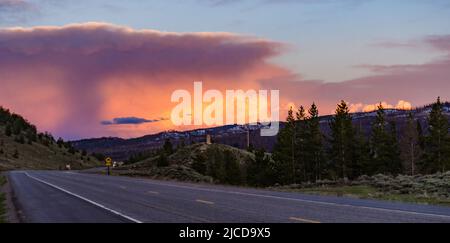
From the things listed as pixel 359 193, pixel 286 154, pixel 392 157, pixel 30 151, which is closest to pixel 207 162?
pixel 286 154

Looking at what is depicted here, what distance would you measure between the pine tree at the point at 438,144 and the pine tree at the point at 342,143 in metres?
11.6

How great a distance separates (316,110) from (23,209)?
236 feet

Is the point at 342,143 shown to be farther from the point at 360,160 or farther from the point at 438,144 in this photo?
the point at 438,144

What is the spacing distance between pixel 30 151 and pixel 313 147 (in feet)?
292

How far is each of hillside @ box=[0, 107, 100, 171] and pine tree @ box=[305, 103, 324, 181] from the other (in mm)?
58223

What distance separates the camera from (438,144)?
268 ft

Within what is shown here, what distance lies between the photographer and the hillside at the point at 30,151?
124225 millimetres

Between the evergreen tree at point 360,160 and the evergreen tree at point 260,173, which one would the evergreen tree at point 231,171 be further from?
the evergreen tree at point 360,160

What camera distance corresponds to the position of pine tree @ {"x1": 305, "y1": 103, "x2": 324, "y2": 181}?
85.2 metres
